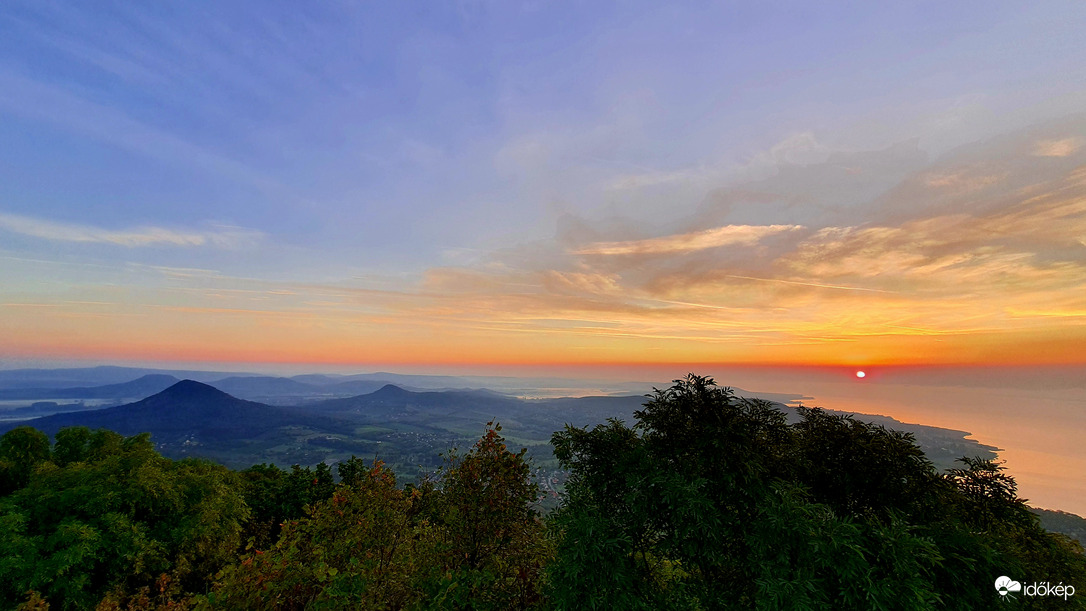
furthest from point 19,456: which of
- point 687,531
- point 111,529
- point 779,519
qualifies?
point 779,519

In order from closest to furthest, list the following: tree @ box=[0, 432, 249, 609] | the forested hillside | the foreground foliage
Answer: the foreground foliage
the forested hillside
tree @ box=[0, 432, 249, 609]

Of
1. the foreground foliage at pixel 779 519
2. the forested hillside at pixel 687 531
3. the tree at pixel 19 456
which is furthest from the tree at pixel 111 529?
the foreground foliage at pixel 779 519

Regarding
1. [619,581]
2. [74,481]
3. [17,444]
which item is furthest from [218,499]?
[619,581]

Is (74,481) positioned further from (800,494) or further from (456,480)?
(800,494)

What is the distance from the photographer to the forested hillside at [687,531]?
26.6 feet

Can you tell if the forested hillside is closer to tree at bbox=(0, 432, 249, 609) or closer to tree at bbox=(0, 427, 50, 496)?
tree at bbox=(0, 432, 249, 609)

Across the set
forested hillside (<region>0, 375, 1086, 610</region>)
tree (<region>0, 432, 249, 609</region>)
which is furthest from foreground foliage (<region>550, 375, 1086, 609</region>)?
tree (<region>0, 432, 249, 609</region>)

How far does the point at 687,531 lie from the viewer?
Answer: 921 cm

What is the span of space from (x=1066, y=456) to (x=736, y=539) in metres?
84.7

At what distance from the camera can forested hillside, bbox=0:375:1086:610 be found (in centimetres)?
809

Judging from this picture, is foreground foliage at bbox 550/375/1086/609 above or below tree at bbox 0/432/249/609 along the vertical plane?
above

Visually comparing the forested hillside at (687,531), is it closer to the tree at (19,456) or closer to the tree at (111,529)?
the tree at (111,529)

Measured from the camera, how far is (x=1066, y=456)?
53.8m

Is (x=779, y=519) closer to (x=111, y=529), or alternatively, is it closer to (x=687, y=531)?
(x=687, y=531)
